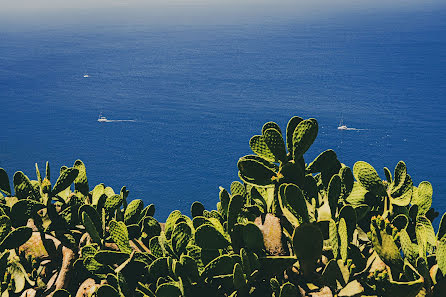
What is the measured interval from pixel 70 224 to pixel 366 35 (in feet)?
485

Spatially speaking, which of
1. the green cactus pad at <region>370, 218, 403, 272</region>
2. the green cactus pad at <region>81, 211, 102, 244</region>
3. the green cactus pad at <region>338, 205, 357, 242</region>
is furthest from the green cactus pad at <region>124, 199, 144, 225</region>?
the green cactus pad at <region>370, 218, 403, 272</region>

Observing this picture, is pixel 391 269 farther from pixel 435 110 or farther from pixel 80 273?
pixel 435 110

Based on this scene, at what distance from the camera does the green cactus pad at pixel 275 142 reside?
2326 millimetres

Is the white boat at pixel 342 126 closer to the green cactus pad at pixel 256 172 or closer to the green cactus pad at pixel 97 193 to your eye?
the green cactus pad at pixel 97 193

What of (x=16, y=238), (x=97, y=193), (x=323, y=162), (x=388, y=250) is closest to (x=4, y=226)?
(x=16, y=238)

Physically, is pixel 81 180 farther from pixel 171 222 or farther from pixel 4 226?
pixel 171 222

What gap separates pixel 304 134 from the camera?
228cm

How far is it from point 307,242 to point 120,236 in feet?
3.90

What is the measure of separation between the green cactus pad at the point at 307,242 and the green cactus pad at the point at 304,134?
0.51 metres

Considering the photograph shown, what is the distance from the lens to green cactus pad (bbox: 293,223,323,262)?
1.96 metres

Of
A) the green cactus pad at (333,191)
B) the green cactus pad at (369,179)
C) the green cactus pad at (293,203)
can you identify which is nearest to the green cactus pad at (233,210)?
the green cactus pad at (293,203)

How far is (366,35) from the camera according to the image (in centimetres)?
13675

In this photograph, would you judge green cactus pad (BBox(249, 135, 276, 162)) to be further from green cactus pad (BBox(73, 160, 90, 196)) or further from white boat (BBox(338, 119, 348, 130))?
white boat (BBox(338, 119, 348, 130))

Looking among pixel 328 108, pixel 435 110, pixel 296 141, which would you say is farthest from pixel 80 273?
pixel 435 110
